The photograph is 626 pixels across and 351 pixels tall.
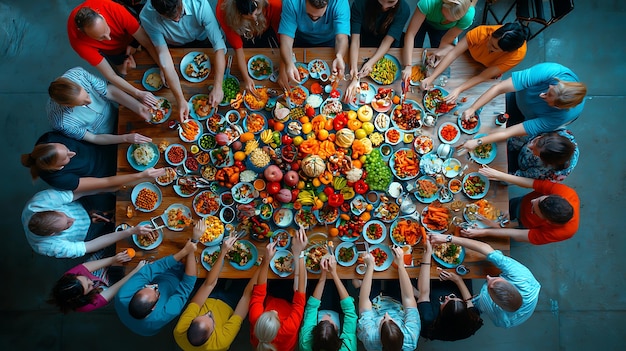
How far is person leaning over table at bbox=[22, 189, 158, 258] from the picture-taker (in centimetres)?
334

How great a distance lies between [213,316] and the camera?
3.68m

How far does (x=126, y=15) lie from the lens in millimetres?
3730

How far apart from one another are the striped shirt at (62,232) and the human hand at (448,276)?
352 cm

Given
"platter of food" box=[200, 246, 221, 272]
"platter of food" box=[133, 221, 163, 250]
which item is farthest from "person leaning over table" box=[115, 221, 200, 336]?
"platter of food" box=[133, 221, 163, 250]

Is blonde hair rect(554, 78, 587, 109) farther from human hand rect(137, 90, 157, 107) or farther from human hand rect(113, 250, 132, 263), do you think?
human hand rect(113, 250, 132, 263)

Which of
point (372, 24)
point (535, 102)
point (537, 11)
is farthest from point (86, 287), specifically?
point (537, 11)

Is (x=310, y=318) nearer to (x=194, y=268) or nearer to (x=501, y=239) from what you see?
(x=194, y=268)

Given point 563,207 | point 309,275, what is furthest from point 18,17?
point 563,207

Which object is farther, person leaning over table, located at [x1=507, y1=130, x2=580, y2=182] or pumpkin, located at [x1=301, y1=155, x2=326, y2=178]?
pumpkin, located at [x1=301, y1=155, x2=326, y2=178]

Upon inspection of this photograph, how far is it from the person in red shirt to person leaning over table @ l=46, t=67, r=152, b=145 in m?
3.57

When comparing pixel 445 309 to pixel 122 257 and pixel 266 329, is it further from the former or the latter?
pixel 122 257

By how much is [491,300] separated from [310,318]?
5.81 feet

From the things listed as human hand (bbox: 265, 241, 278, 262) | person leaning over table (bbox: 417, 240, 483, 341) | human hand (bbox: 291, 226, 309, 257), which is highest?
human hand (bbox: 291, 226, 309, 257)

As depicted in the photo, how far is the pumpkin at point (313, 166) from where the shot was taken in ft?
11.7
